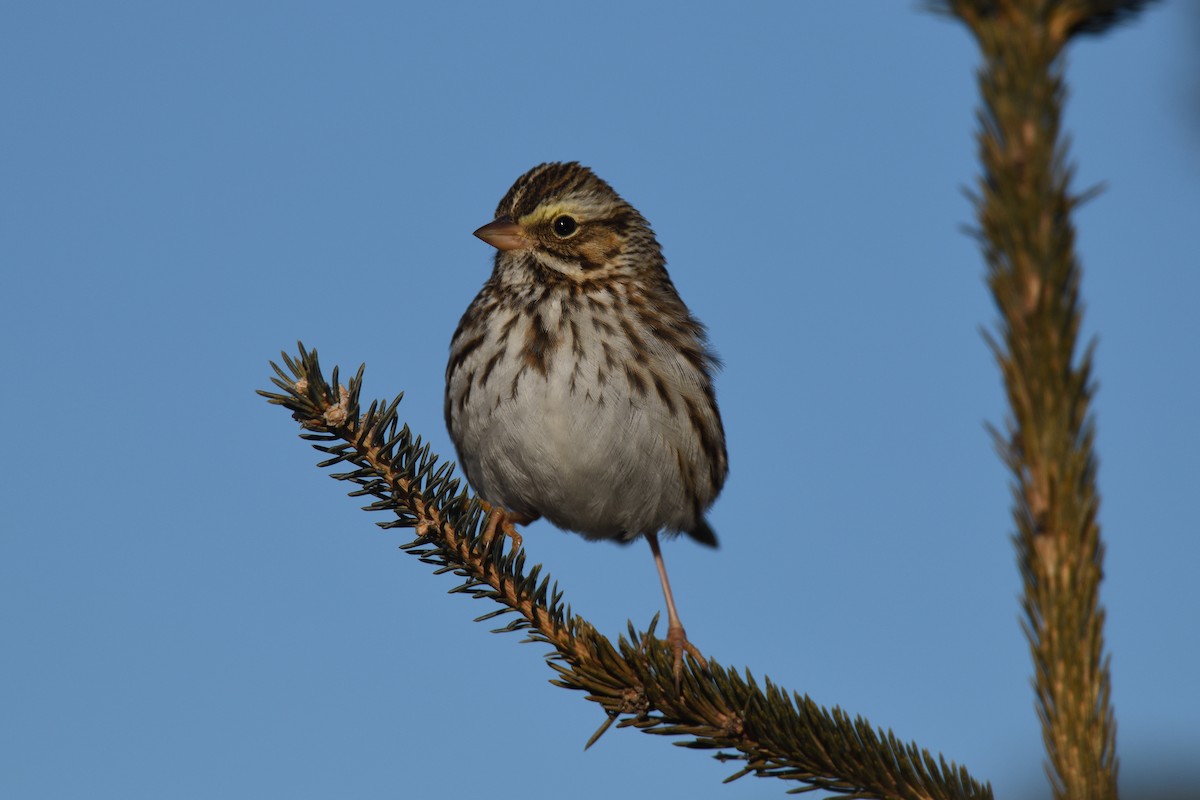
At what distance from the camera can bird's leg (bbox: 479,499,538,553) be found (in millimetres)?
4520

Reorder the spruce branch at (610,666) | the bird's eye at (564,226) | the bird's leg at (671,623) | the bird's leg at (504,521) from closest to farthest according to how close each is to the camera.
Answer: the spruce branch at (610,666)
the bird's leg at (504,521)
the bird's leg at (671,623)
the bird's eye at (564,226)

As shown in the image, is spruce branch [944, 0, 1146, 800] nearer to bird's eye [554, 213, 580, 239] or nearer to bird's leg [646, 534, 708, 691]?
bird's leg [646, 534, 708, 691]

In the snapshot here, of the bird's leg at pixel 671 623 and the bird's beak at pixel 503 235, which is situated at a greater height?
the bird's beak at pixel 503 235

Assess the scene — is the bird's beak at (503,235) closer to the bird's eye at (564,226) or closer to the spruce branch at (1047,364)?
the bird's eye at (564,226)

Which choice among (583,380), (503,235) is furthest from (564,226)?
(583,380)

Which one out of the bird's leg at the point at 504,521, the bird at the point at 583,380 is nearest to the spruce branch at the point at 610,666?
the bird's leg at the point at 504,521

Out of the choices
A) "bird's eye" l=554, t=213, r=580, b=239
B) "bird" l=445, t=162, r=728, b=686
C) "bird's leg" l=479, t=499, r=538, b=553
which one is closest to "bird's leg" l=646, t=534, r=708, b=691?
"bird" l=445, t=162, r=728, b=686

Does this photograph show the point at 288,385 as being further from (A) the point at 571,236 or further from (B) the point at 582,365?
(A) the point at 571,236

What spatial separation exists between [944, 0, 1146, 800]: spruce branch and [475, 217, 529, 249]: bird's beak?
5.13 metres

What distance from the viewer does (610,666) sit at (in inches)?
167

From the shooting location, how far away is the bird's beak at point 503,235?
7355mm

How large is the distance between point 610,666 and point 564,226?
3.84 metres

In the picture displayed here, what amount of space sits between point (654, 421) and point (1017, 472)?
13.9 ft

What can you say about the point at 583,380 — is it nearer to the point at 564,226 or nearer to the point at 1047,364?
the point at 564,226
